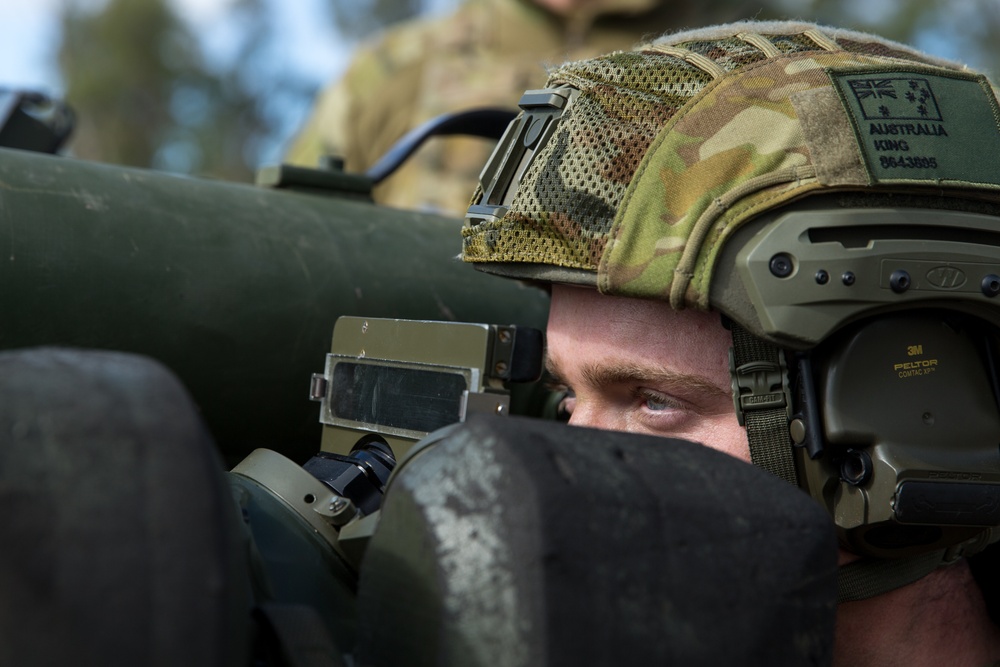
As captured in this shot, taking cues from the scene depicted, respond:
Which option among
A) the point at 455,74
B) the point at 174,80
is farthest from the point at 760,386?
the point at 174,80

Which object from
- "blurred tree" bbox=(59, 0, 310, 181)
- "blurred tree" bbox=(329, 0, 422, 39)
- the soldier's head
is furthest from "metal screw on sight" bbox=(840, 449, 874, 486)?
"blurred tree" bbox=(329, 0, 422, 39)

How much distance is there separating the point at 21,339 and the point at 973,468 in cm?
125

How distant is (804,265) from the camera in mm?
1439

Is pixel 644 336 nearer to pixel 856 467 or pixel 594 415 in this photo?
pixel 594 415

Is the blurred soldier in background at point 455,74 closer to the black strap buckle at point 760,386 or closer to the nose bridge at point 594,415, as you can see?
the nose bridge at point 594,415

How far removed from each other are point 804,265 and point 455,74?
3.70 m

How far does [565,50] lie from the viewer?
492 centimetres

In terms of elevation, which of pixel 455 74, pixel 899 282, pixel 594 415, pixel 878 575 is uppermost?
pixel 455 74

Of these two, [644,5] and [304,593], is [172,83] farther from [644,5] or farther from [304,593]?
[304,593]

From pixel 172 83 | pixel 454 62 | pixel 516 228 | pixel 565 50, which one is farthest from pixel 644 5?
pixel 172 83

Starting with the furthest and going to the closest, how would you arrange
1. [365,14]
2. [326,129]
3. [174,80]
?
[365,14], [174,80], [326,129]

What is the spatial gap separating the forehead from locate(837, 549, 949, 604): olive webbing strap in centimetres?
29

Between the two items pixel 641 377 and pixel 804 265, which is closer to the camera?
pixel 804 265

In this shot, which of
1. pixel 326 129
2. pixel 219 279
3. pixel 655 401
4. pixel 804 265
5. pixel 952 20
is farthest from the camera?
pixel 952 20
